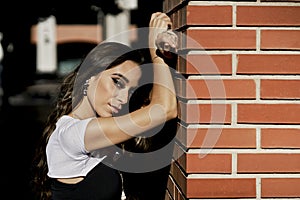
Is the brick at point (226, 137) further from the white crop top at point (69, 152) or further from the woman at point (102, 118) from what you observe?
the white crop top at point (69, 152)

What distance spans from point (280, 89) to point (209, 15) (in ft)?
1.15

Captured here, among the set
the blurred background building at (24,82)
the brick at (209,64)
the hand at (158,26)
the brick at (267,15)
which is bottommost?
the blurred background building at (24,82)

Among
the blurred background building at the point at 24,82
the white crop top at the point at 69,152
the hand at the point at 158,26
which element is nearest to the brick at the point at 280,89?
the hand at the point at 158,26

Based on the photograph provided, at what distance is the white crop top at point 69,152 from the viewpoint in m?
2.40

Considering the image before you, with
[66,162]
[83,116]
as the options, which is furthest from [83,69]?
[66,162]

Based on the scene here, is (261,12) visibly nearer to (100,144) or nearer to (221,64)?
(221,64)

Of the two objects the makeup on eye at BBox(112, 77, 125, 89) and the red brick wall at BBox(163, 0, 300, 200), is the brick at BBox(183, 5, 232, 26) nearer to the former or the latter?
the red brick wall at BBox(163, 0, 300, 200)

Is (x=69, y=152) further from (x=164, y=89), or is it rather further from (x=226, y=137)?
(x=226, y=137)

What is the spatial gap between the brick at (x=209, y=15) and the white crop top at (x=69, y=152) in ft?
2.06

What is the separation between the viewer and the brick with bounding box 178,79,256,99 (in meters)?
2.06

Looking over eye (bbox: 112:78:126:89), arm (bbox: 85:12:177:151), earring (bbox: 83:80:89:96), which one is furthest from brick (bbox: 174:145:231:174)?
earring (bbox: 83:80:89:96)

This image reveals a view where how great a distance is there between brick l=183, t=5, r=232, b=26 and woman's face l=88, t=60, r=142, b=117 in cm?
49

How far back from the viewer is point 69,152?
8.09ft

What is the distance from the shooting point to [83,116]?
2.63 m
